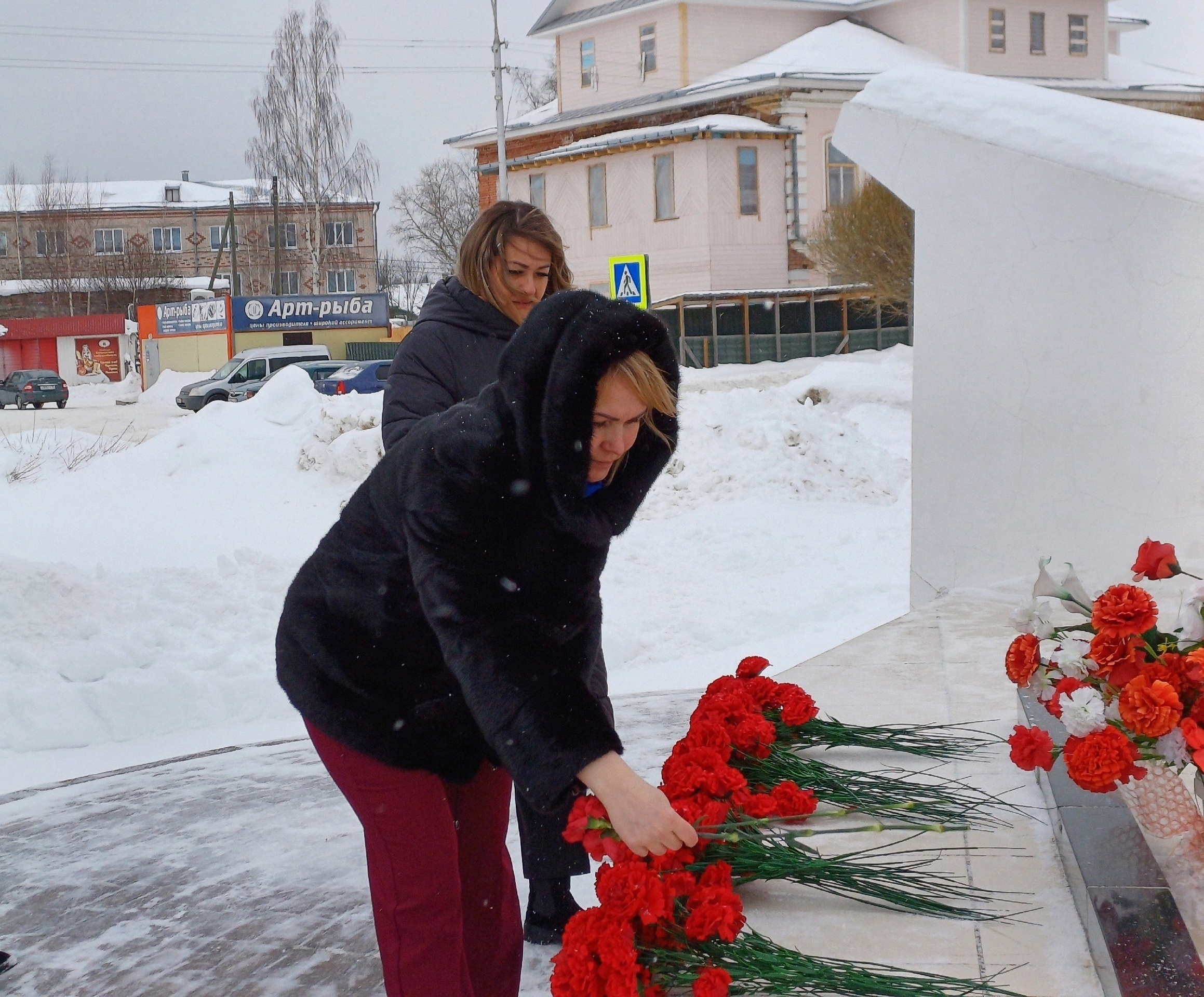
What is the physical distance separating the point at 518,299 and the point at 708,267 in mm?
26357

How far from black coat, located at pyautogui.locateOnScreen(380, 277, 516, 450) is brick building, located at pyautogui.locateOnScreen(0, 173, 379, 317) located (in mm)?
46752

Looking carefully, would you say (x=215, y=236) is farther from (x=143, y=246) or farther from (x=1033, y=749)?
(x=1033, y=749)

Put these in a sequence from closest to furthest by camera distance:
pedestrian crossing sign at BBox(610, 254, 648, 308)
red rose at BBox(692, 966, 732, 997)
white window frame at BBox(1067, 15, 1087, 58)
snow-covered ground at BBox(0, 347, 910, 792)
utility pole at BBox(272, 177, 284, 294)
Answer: red rose at BBox(692, 966, 732, 997)
snow-covered ground at BBox(0, 347, 910, 792)
pedestrian crossing sign at BBox(610, 254, 648, 308)
white window frame at BBox(1067, 15, 1087, 58)
utility pole at BBox(272, 177, 284, 294)

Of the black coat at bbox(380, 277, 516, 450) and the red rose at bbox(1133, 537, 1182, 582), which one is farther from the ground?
the black coat at bbox(380, 277, 516, 450)

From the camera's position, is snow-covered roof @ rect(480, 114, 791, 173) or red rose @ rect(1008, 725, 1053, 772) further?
snow-covered roof @ rect(480, 114, 791, 173)

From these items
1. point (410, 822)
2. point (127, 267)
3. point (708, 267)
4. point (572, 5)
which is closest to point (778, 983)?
point (410, 822)

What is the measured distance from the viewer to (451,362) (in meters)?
3.38

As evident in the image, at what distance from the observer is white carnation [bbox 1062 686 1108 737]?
2494 mm

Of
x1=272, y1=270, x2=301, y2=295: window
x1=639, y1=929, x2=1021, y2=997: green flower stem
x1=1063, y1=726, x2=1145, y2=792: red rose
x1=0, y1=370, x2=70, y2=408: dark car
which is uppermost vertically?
x1=272, y1=270, x2=301, y2=295: window

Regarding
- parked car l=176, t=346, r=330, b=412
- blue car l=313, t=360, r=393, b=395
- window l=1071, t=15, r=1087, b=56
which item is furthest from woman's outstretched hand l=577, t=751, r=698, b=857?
window l=1071, t=15, r=1087, b=56

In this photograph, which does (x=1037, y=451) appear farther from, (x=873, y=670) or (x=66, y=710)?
(x=66, y=710)

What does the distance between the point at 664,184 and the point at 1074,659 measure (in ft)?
92.6

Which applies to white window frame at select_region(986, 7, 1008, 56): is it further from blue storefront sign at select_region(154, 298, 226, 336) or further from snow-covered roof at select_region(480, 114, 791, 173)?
blue storefront sign at select_region(154, 298, 226, 336)

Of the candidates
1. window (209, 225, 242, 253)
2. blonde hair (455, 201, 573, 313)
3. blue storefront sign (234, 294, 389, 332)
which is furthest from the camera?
window (209, 225, 242, 253)
